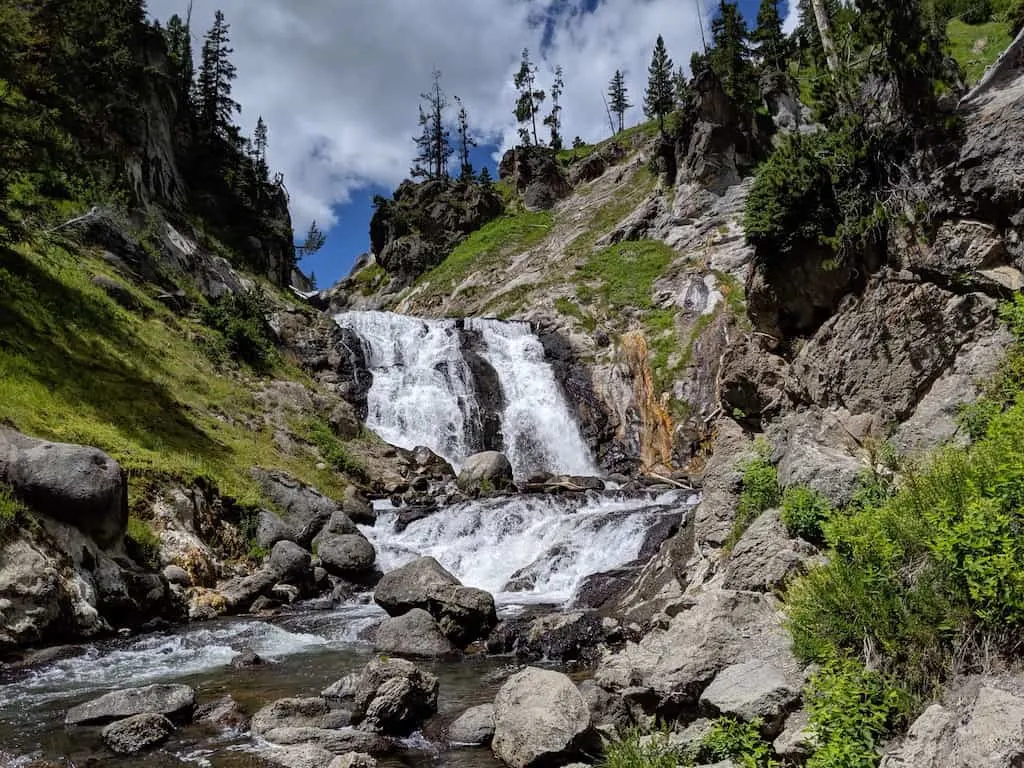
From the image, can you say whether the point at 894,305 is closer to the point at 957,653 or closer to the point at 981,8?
the point at 957,653

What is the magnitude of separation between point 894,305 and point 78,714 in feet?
55.0

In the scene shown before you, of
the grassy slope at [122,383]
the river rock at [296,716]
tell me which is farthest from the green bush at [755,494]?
the grassy slope at [122,383]

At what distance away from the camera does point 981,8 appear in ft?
140

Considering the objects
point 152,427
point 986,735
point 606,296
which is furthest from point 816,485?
point 606,296

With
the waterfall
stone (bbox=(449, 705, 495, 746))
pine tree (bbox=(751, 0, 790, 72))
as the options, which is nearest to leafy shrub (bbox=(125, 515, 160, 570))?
stone (bbox=(449, 705, 495, 746))

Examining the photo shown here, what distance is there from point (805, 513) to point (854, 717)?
16.1 ft

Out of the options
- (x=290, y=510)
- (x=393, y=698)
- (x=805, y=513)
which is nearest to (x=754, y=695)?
(x=805, y=513)

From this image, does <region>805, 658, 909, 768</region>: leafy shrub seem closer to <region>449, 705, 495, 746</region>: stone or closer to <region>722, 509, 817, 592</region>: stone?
<region>722, 509, 817, 592</region>: stone

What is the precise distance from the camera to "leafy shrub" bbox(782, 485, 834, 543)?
968 cm

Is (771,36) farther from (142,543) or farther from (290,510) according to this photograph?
(142,543)

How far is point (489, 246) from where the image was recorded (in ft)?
242

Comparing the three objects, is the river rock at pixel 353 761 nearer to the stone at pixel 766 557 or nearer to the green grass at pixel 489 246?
the stone at pixel 766 557

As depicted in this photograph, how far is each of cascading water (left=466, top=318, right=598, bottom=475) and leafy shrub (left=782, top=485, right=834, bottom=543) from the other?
88.6 feet

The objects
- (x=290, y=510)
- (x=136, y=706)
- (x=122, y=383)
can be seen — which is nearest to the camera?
(x=136, y=706)
